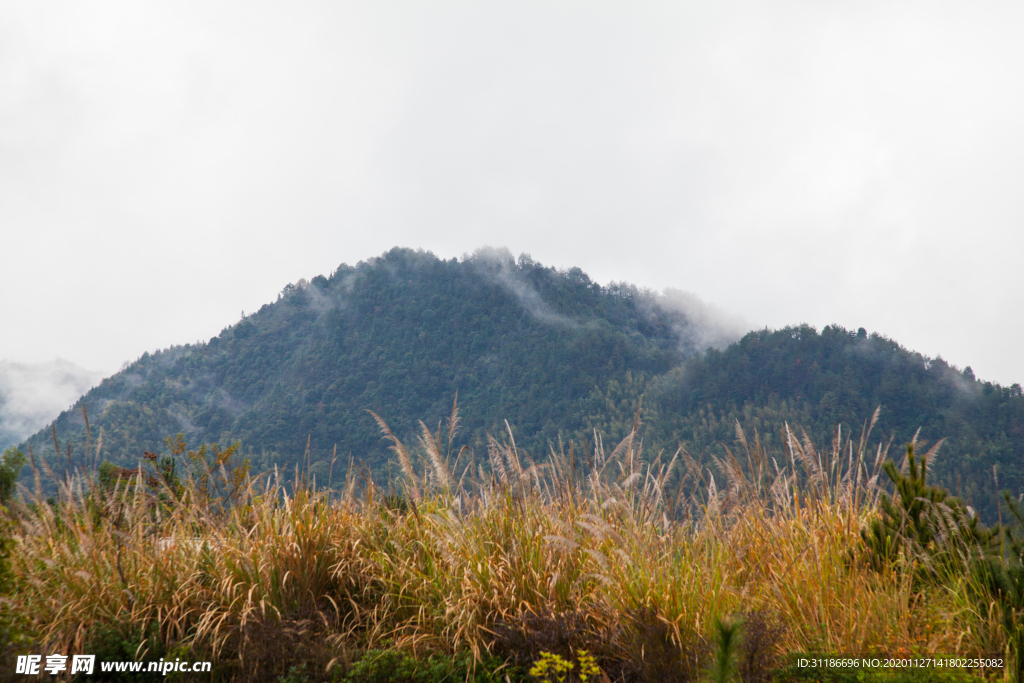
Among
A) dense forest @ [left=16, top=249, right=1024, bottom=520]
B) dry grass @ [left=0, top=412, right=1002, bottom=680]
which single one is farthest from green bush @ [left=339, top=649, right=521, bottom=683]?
dense forest @ [left=16, top=249, right=1024, bottom=520]

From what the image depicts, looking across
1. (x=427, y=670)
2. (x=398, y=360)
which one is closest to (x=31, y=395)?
(x=398, y=360)

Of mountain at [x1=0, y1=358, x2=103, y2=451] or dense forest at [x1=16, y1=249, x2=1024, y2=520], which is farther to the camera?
mountain at [x1=0, y1=358, x2=103, y2=451]

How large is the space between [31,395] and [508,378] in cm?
12176

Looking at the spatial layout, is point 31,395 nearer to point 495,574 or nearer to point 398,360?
point 398,360

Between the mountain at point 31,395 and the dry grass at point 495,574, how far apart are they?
146m

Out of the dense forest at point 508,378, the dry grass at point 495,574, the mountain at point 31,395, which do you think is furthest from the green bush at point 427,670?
the mountain at point 31,395

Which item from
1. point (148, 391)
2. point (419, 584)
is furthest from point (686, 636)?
point (148, 391)

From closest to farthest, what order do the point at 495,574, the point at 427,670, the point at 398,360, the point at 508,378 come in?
the point at 427,670
the point at 495,574
the point at 508,378
the point at 398,360

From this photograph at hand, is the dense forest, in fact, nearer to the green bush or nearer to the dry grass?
the dry grass

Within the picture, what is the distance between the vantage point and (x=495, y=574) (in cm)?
344

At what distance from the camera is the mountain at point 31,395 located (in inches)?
5108

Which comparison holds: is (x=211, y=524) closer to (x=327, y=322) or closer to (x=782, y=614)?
(x=782, y=614)

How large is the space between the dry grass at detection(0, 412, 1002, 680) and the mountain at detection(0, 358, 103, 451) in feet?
478

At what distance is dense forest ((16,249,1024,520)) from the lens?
66125 millimetres
